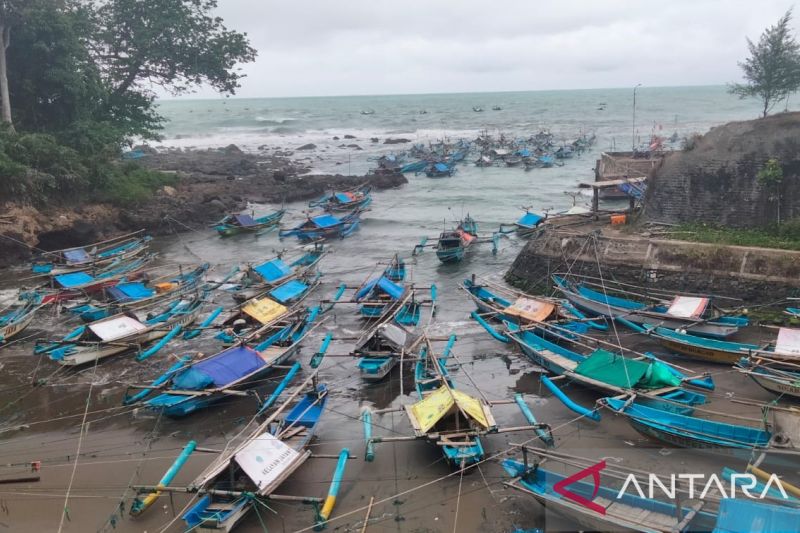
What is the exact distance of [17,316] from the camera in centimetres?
2225

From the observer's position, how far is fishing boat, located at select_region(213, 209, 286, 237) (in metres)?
38.5

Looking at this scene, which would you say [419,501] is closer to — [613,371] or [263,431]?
[263,431]

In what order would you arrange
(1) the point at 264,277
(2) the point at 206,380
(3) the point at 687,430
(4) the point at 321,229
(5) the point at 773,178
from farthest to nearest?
1. (4) the point at 321,229
2. (1) the point at 264,277
3. (5) the point at 773,178
4. (2) the point at 206,380
5. (3) the point at 687,430

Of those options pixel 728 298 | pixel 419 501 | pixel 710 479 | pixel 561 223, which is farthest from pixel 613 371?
pixel 561 223

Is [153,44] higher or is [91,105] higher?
[153,44]

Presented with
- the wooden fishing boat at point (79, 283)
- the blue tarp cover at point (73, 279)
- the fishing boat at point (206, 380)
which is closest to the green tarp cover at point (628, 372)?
the fishing boat at point (206, 380)

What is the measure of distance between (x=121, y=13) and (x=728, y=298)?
137ft

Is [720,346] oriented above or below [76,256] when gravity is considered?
below

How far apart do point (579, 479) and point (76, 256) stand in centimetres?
2740

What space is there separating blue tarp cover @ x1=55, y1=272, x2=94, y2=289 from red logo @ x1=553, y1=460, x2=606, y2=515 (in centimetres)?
2280

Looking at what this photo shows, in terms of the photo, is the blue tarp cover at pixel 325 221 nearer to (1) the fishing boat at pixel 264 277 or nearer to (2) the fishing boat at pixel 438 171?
(1) the fishing boat at pixel 264 277

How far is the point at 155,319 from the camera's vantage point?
2228 cm

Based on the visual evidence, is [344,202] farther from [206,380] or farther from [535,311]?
[206,380]

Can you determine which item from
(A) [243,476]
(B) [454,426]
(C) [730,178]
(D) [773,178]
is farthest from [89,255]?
(D) [773,178]
